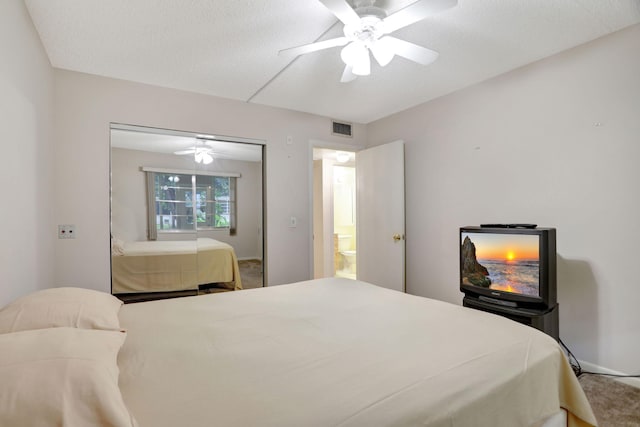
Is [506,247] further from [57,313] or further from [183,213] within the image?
[183,213]

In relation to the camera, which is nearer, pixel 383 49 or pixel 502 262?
pixel 383 49

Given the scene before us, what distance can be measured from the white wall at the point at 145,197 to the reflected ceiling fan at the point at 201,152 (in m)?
0.05

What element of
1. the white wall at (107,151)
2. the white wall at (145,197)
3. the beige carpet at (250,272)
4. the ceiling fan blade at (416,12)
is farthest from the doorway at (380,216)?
the ceiling fan blade at (416,12)

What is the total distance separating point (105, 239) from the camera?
2.90m

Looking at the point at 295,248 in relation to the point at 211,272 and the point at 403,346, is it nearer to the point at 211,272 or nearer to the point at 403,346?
the point at 211,272

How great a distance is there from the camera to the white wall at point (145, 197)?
2988mm

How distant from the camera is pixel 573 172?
97.3 inches

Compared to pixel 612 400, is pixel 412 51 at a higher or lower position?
higher

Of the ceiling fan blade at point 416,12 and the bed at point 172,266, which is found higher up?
the ceiling fan blade at point 416,12

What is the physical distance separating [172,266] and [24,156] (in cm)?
158

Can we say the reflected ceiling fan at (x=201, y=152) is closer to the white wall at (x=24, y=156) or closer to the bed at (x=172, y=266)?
the bed at (x=172, y=266)

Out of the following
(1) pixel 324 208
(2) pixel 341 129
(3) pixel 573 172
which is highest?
(2) pixel 341 129

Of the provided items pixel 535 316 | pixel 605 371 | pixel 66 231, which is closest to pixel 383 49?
pixel 535 316

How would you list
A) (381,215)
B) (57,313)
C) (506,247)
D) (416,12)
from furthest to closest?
(381,215), (506,247), (416,12), (57,313)
